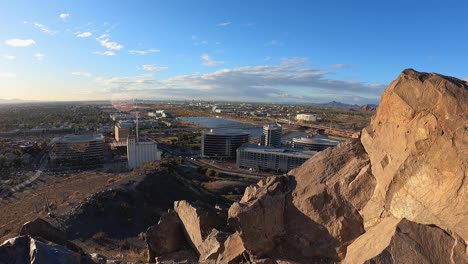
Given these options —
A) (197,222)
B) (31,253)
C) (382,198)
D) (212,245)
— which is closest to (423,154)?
(382,198)

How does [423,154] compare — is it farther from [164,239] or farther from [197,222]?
[164,239]

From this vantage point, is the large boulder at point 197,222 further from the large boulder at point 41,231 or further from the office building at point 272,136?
the office building at point 272,136

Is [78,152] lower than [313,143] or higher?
lower

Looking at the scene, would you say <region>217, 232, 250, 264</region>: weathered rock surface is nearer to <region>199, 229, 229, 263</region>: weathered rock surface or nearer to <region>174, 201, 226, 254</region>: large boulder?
<region>199, 229, 229, 263</region>: weathered rock surface

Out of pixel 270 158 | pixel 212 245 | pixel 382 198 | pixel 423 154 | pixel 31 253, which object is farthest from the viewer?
pixel 270 158

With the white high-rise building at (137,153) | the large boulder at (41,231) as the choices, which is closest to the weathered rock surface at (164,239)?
the large boulder at (41,231)

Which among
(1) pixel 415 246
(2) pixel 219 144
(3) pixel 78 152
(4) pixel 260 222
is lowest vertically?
(3) pixel 78 152
